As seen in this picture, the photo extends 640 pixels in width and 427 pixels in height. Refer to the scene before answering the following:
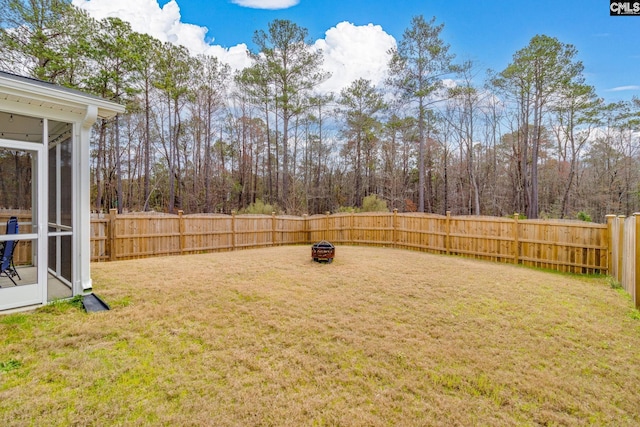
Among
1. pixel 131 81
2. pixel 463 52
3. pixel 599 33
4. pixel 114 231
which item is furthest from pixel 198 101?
pixel 599 33

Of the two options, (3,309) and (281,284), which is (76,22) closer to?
(3,309)

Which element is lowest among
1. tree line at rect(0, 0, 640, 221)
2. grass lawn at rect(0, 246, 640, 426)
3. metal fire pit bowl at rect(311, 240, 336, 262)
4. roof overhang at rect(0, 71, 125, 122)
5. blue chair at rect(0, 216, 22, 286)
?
grass lawn at rect(0, 246, 640, 426)

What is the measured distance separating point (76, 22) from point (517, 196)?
77.5ft

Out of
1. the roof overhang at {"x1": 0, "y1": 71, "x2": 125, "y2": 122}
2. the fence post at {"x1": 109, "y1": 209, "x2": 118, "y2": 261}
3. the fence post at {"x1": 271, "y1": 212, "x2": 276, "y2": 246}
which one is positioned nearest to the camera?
the roof overhang at {"x1": 0, "y1": 71, "x2": 125, "y2": 122}

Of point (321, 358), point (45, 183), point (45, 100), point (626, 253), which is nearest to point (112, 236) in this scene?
point (45, 183)

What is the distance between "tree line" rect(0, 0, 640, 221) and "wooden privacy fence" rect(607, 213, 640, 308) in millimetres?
5883

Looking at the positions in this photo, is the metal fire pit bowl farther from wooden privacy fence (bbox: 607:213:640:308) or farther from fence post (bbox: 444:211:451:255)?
wooden privacy fence (bbox: 607:213:640:308)

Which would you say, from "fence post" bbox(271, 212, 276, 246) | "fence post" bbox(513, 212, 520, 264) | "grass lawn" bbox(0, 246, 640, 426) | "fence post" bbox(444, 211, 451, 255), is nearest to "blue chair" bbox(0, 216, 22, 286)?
A: "grass lawn" bbox(0, 246, 640, 426)

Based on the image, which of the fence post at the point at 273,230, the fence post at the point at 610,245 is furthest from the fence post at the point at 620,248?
the fence post at the point at 273,230

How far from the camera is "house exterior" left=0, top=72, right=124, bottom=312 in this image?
11.3 feet

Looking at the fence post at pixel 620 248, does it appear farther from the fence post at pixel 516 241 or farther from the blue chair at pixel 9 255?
the blue chair at pixel 9 255

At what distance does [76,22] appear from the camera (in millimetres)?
10633

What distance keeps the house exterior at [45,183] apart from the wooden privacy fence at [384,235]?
3839 mm

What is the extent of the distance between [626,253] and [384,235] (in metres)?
6.51
